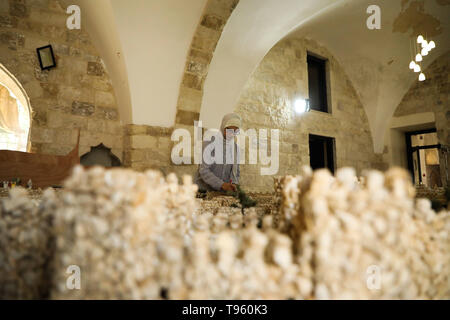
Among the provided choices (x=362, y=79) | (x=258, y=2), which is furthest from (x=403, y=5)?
(x=258, y=2)

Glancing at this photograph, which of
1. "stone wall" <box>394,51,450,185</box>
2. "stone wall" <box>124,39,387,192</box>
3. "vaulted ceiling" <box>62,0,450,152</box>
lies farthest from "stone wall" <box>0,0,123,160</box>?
"stone wall" <box>394,51,450,185</box>

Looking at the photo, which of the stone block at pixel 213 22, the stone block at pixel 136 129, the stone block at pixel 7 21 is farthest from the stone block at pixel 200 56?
the stone block at pixel 7 21

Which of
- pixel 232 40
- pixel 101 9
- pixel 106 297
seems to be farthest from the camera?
pixel 232 40

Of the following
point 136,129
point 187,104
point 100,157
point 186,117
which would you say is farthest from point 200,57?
point 100,157

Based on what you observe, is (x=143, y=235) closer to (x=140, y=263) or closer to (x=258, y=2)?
(x=140, y=263)

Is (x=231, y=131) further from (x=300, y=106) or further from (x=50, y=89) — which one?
(x=300, y=106)

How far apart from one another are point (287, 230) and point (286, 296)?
0.48ft

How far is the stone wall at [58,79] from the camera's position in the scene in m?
3.40

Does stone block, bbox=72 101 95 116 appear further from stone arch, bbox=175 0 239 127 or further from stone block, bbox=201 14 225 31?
stone block, bbox=201 14 225 31

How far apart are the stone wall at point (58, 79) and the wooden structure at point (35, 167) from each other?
1.94 metres

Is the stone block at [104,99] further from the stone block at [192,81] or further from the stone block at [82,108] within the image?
the stone block at [192,81]

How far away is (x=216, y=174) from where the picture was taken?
3.43m

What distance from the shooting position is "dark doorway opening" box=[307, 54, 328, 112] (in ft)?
23.0
